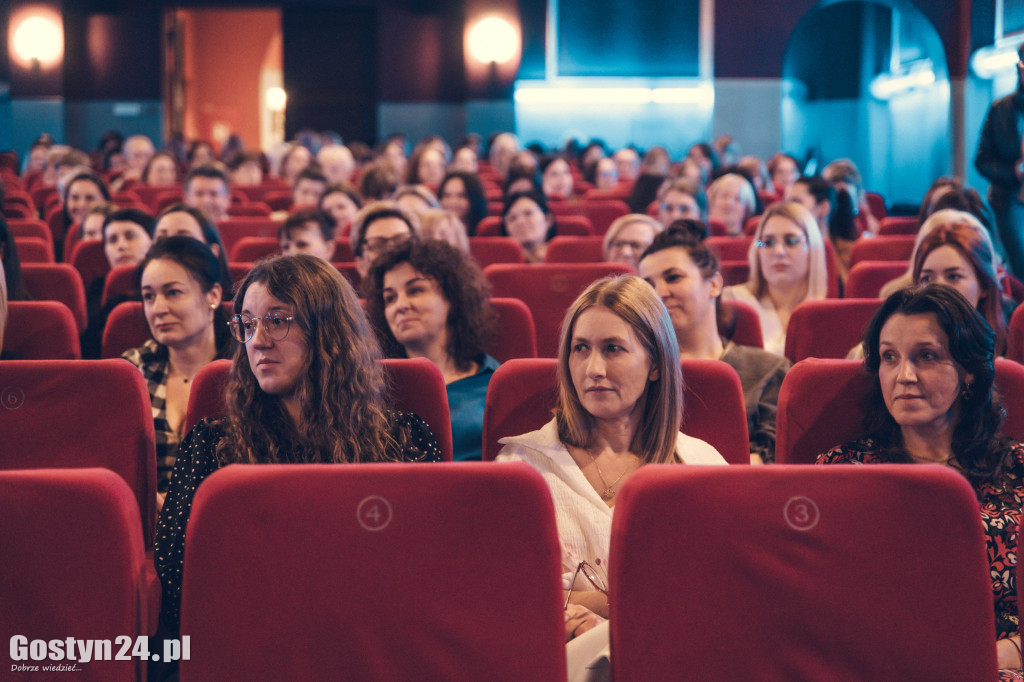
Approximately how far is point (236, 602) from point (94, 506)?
0.22m

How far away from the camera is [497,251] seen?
4.40 meters

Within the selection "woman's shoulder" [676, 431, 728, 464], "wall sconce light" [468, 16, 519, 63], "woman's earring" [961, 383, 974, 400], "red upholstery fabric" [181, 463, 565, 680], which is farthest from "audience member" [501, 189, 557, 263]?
"wall sconce light" [468, 16, 519, 63]

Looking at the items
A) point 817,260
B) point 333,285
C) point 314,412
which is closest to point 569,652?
point 314,412

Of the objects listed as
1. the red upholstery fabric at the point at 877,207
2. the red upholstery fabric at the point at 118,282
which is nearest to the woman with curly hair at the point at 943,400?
the red upholstery fabric at the point at 118,282

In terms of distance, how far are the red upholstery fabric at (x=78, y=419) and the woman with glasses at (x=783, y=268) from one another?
2.11 metres

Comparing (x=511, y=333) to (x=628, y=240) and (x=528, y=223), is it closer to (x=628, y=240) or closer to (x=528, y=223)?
(x=628, y=240)

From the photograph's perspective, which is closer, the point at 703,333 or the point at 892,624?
the point at 892,624

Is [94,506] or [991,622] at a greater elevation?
[94,506]

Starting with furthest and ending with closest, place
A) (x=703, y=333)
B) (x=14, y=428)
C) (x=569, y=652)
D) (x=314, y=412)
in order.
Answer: (x=703, y=333) < (x=14, y=428) < (x=314, y=412) < (x=569, y=652)

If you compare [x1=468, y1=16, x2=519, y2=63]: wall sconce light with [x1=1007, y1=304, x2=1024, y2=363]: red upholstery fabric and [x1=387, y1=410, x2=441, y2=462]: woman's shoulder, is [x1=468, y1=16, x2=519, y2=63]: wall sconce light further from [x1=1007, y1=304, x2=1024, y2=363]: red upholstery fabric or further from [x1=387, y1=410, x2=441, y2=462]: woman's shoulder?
[x1=387, y1=410, x2=441, y2=462]: woman's shoulder

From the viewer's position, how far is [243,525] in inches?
49.9

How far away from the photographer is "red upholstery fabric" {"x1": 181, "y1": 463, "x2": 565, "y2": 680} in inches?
49.8

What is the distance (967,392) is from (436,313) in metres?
1.32

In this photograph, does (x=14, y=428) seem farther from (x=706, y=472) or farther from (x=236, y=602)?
(x=706, y=472)
